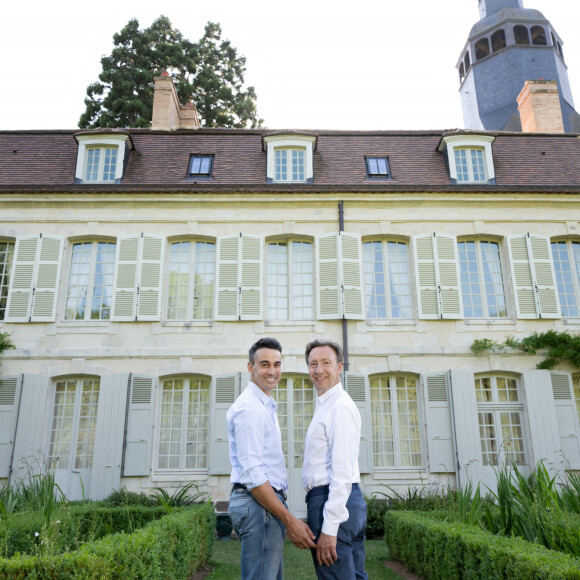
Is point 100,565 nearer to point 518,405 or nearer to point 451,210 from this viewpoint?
point 518,405

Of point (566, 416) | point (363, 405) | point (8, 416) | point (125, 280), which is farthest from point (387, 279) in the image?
point (8, 416)

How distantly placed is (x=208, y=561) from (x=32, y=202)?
26.9ft

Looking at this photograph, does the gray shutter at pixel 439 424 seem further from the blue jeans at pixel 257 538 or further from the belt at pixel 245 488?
the blue jeans at pixel 257 538

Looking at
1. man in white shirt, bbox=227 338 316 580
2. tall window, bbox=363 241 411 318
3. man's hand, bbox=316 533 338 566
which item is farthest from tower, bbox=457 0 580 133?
man's hand, bbox=316 533 338 566

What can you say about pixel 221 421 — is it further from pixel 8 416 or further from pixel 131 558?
pixel 131 558

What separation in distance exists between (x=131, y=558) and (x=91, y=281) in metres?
7.87

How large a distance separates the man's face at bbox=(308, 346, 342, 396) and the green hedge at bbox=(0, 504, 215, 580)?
2.02 m

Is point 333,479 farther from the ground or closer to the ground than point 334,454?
closer to the ground

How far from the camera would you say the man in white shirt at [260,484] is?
2764 mm

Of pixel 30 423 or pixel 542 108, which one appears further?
pixel 542 108

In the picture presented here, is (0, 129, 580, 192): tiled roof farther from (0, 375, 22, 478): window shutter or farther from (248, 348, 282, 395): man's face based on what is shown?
(248, 348, 282, 395): man's face

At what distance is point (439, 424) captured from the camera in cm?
992

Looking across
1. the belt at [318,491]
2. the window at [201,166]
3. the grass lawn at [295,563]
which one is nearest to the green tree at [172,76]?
the window at [201,166]

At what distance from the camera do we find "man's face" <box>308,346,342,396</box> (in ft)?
10.3
